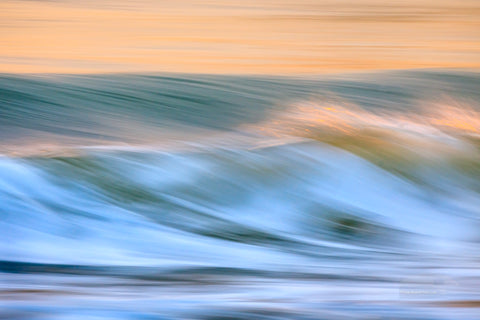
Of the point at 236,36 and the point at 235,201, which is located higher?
the point at 236,36

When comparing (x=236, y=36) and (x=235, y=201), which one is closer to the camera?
(x=235, y=201)

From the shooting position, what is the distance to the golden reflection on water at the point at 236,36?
8.83 m

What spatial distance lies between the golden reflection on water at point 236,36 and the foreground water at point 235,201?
1.37 meters

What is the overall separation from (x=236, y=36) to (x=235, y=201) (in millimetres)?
7099

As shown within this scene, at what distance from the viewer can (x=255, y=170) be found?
15.6 ft

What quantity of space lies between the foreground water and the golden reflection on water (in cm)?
137

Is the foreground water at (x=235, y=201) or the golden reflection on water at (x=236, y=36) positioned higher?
the golden reflection on water at (x=236, y=36)

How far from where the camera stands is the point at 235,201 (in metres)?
4.43

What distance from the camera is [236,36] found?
36.8 feet

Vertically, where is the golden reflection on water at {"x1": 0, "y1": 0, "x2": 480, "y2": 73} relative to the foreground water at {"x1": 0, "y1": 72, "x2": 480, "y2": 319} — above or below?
above

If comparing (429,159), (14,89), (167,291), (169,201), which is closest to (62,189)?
(169,201)

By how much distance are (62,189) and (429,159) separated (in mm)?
2570

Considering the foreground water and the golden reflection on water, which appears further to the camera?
the golden reflection on water

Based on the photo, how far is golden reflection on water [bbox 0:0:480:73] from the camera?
8.83 meters
